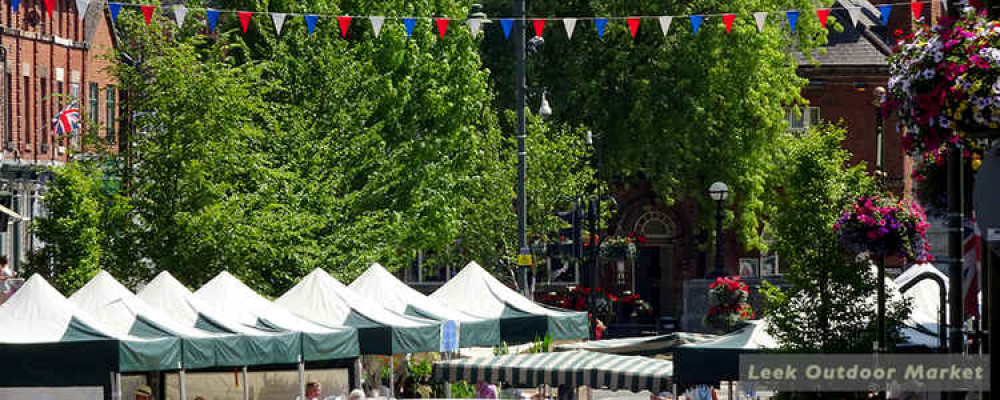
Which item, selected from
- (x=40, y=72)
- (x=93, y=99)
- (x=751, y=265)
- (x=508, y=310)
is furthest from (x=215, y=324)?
(x=751, y=265)

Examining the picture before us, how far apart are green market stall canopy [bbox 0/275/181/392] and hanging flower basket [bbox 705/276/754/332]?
14.0 m

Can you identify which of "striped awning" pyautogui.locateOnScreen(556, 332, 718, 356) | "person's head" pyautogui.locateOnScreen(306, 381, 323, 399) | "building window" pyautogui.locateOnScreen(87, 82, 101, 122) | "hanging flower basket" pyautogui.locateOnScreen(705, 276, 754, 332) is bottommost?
"person's head" pyautogui.locateOnScreen(306, 381, 323, 399)

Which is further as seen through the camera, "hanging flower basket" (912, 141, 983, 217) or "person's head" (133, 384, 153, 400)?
"person's head" (133, 384, 153, 400)

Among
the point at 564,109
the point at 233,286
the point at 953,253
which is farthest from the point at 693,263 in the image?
the point at 953,253

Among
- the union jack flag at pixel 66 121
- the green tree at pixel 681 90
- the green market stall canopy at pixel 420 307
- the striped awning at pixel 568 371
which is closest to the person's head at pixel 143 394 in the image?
the striped awning at pixel 568 371

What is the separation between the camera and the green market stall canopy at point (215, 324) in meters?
26.0

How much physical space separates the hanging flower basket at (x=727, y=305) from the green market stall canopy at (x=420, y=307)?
4780mm

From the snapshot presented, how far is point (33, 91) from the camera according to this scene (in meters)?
52.0

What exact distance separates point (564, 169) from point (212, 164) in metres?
20.5

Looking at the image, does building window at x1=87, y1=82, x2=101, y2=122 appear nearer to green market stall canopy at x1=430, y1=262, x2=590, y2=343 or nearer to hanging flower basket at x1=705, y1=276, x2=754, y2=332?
green market stall canopy at x1=430, y1=262, x2=590, y2=343

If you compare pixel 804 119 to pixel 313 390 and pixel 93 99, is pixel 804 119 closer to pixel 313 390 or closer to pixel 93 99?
pixel 93 99

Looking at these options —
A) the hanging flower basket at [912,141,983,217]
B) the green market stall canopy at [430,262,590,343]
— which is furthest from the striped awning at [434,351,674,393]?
the hanging flower basket at [912,141,983,217]

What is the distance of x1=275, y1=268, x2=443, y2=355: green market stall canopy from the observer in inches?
1145

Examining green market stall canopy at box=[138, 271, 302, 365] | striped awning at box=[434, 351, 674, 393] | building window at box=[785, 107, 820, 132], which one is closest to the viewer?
striped awning at box=[434, 351, 674, 393]
